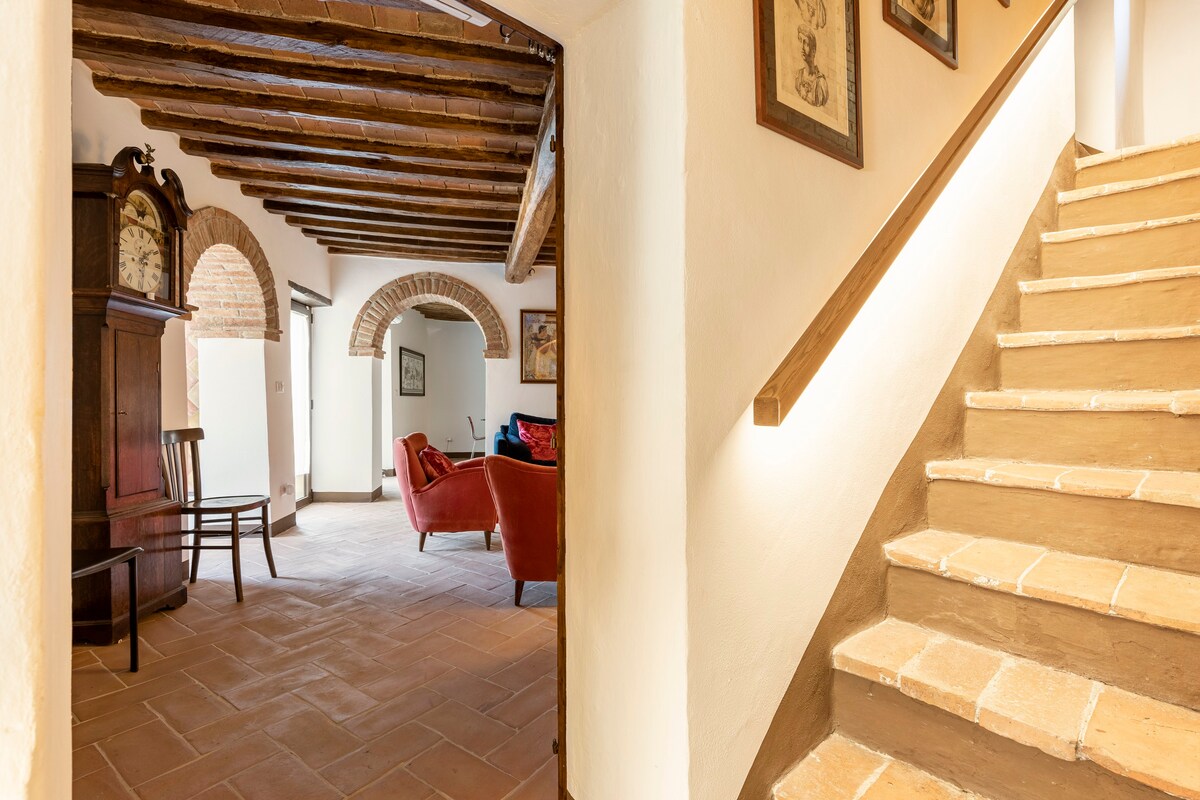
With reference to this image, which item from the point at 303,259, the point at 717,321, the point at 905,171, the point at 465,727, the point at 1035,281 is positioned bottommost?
the point at 465,727

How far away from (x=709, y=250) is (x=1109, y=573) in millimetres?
1158

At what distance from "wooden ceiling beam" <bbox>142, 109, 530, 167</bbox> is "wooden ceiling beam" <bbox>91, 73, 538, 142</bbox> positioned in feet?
0.85

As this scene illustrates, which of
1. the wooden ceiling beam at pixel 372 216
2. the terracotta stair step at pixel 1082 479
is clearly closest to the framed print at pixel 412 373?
the wooden ceiling beam at pixel 372 216

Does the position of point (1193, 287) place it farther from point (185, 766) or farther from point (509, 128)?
point (185, 766)

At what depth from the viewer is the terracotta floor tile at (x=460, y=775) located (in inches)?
67.4


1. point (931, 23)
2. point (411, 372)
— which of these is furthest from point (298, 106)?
point (411, 372)

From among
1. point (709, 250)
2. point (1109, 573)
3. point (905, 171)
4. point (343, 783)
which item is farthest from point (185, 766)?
point (905, 171)

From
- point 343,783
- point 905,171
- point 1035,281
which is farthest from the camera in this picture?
point 1035,281

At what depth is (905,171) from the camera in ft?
5.38

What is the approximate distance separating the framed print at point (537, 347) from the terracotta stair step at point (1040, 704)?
5.89 metres

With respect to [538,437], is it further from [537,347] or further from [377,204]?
[377,204]

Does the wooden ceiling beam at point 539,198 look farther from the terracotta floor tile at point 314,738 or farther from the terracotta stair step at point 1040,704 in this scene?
the terracotta floor tile at point 314,738

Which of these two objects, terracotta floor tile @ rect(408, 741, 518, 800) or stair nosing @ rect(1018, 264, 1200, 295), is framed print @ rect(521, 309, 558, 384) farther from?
stair nosing @ rect(1018, 264, 1200, 295)

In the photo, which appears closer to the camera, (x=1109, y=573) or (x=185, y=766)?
(x=1109, y=573)
